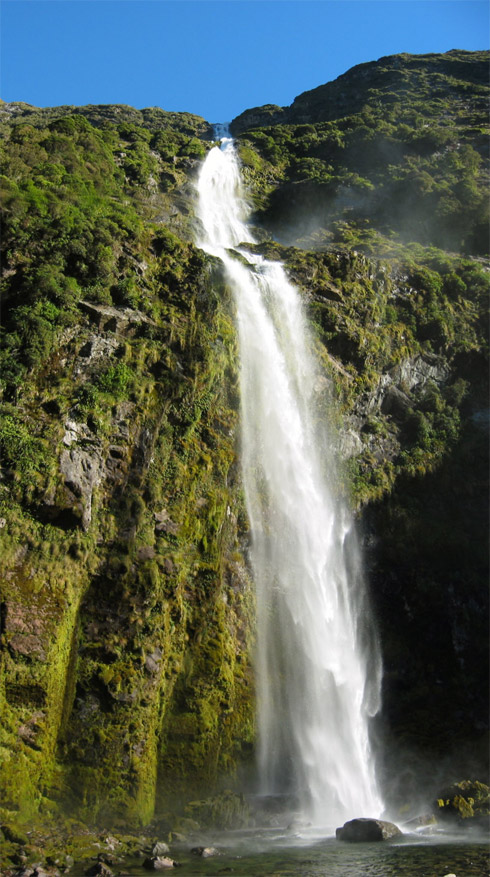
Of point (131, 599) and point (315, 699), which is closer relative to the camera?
point (131, 599)

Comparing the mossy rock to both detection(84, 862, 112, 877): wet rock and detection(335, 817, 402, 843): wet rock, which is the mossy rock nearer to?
detection(335, 817, 402, 843): wet rock

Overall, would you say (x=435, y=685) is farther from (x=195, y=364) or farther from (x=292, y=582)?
(x=195, y=364)

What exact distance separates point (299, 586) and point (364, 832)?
697cm

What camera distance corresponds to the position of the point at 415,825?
15734 mm

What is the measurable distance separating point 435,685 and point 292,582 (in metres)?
6.09

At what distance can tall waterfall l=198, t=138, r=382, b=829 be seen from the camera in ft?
56.5

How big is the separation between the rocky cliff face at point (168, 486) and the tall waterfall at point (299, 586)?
728 mm

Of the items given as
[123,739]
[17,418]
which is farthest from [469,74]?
[123,739]

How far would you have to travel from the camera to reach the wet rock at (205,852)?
12.5 meters

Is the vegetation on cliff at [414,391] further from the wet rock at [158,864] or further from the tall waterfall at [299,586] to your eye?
the wet rock at [158,864]

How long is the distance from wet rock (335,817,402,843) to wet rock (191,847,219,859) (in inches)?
118

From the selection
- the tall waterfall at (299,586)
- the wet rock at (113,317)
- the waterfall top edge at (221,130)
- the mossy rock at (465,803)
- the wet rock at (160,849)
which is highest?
the waterfall top edge at (221,130)

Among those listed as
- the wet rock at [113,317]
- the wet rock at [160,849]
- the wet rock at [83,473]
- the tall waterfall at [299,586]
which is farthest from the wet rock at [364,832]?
the wet rock at [113,317]

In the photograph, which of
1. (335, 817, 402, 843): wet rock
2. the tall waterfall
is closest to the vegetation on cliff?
the tall waterfall
